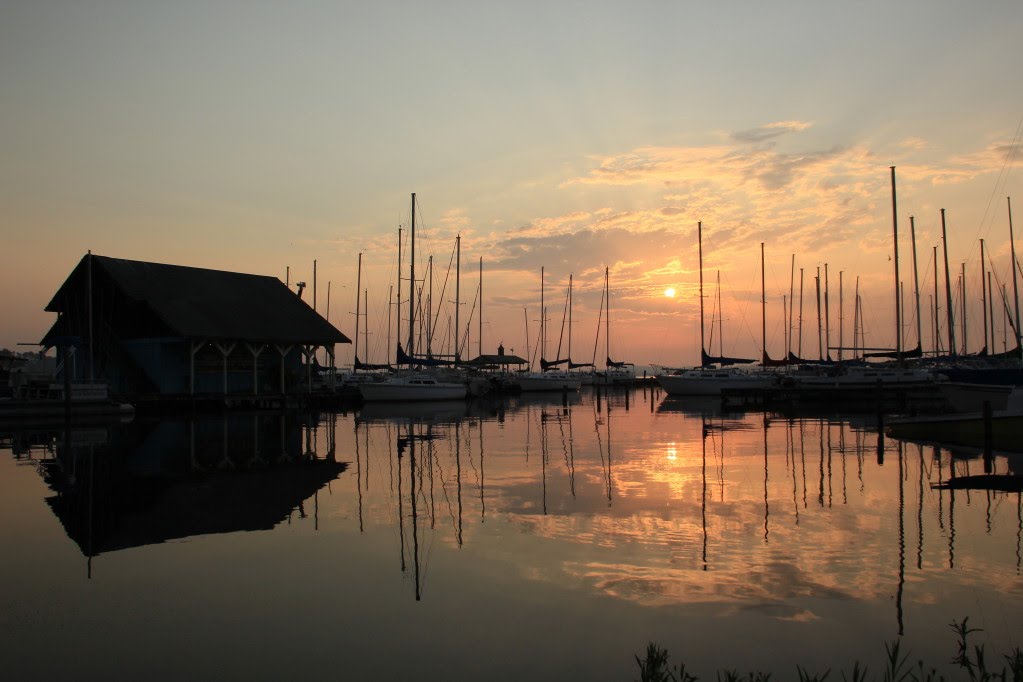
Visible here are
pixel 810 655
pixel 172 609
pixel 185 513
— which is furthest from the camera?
pixel 185 513

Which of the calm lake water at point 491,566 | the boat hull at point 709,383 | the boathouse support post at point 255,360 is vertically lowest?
the calm lake water at point 491,566

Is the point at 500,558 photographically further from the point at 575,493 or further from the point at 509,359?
the point at 509,359

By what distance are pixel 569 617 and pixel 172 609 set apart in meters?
4.42

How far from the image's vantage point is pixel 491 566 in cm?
1111

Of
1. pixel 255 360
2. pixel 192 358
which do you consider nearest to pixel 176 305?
pixel 192 358

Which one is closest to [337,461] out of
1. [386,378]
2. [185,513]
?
[185,513]

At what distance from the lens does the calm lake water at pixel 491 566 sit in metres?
7.94

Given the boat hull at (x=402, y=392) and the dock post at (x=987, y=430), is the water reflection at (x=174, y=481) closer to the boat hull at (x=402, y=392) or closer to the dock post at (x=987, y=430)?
the dock post at (x=987, y=430)

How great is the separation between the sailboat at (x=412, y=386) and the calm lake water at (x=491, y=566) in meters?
34.5

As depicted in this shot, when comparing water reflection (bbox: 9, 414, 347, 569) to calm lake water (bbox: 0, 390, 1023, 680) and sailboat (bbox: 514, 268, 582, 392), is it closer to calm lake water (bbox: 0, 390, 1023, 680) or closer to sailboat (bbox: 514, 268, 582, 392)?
calm lake water (bbox: 0, 390, 1023, 680)

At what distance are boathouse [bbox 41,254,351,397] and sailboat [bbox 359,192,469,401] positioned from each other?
950 centimetres

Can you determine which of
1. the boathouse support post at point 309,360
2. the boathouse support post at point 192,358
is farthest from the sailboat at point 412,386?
the boathouse support post at point 192,358

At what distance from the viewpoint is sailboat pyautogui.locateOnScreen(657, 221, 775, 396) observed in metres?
62.9

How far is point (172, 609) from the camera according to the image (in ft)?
30.6
